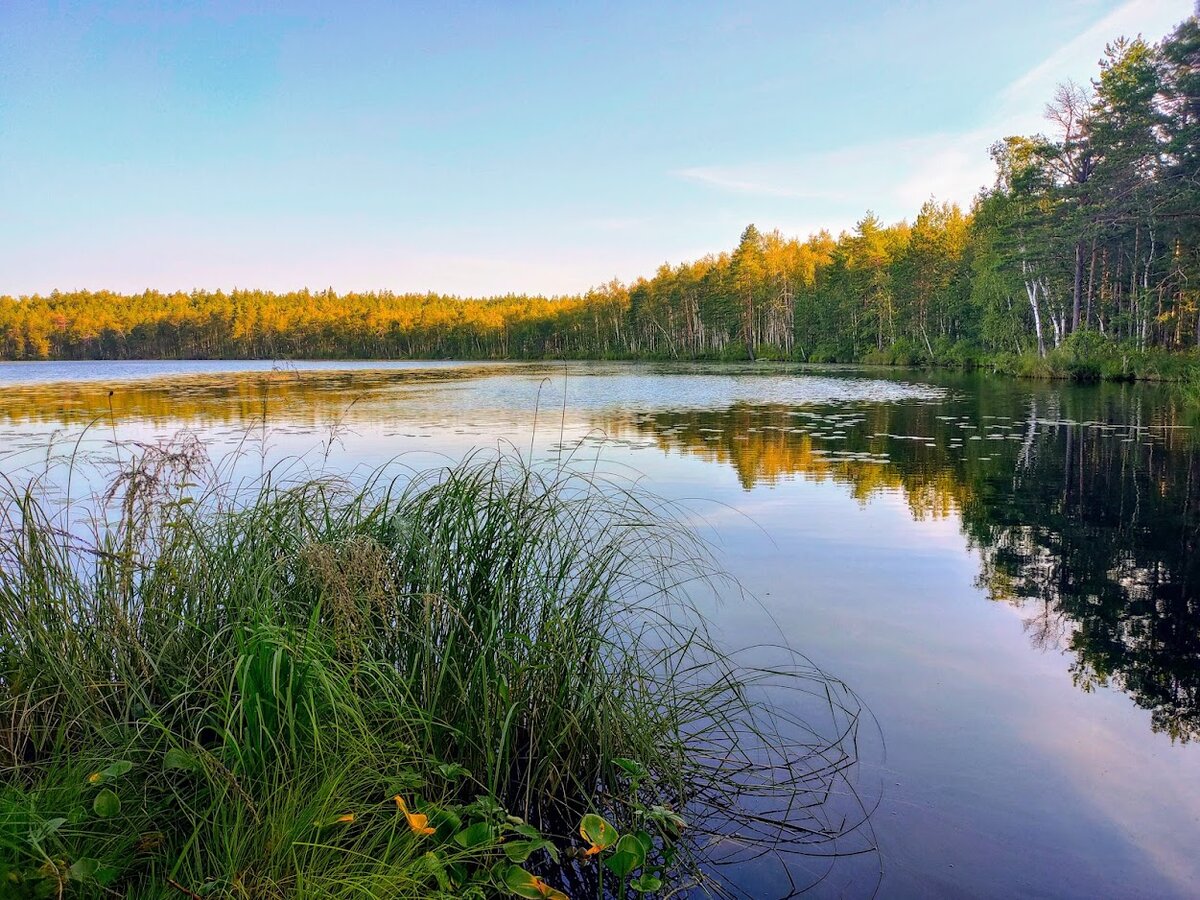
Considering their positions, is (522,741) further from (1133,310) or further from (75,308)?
(75,308)

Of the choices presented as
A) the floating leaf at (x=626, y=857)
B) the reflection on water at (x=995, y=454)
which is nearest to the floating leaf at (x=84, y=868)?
the floating leaf at (x=626, y=857)

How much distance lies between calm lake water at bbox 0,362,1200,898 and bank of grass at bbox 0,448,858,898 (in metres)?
0.60

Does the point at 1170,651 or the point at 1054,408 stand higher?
the point at 1054,408

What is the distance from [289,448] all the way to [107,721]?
1249 cm

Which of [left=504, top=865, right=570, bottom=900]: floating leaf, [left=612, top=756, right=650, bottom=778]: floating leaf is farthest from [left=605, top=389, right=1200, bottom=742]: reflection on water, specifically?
[left=504, top=865, right=570, bottom=900]: floating leaf

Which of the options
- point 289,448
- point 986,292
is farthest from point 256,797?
point 986,292

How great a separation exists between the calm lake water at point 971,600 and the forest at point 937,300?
24.4ft

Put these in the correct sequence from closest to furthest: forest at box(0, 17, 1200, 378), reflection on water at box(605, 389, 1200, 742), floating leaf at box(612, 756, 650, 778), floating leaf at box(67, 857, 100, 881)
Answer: floating leaf at box(67, 857, 100, 881) < floating leaf at box(612, 756, 650, 778) < reflection on water at box(605, 389, 1200, 742) < forest at box(0, 17, 1200, 378)

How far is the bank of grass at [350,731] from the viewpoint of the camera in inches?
86.6

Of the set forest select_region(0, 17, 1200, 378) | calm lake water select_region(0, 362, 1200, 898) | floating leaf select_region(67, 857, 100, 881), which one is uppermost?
forest select_region(0, 17, 1200, 378)

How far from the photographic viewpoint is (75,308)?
125 metres

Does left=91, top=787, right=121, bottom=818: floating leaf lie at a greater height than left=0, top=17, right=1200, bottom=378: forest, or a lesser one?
lesser

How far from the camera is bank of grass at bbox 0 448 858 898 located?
7.22 feet

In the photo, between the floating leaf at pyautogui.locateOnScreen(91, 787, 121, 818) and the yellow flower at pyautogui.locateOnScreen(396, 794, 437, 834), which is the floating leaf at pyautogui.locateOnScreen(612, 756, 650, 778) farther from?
the floating leaf at pyautogui.locateOnScreen(91, 787, 121, 818)
